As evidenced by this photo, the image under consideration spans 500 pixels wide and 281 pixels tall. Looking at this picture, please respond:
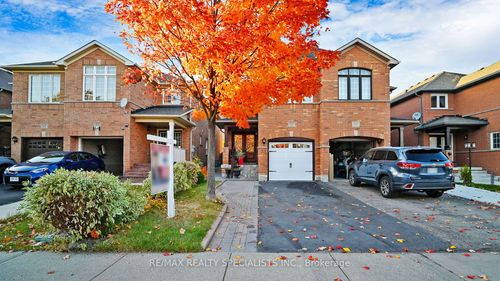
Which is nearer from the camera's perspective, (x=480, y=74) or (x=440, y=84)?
(x=480, y=74)

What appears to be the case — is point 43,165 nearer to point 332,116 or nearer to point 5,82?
point 332,116

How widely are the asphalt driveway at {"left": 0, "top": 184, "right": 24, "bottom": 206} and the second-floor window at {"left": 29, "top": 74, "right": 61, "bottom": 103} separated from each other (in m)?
6.54

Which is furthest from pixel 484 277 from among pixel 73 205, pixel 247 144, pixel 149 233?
pixel 247 144

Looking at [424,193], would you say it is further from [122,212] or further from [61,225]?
[61,225]

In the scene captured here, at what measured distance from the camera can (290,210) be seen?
24.8ft

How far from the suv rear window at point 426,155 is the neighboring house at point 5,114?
2225cm

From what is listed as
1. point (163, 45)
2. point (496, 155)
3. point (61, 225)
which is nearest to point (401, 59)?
point (496, 155)

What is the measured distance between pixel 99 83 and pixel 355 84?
15.2 m

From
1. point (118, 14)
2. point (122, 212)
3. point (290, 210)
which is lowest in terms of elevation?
point (290, 210)

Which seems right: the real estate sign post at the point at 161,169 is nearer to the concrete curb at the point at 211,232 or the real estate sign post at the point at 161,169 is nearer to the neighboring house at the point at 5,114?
the concrete curb at the point at 211,232

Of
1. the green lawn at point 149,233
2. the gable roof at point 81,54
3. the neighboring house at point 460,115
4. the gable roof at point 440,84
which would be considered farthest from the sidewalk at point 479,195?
the gable roof at point 81,54

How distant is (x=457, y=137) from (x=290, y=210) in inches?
752

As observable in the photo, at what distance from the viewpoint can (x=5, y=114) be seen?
53.3ft

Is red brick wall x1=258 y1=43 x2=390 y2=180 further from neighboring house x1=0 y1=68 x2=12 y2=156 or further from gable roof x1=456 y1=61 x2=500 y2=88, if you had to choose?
neighboring house x1=0 y1=68 x2=12 y2=156
